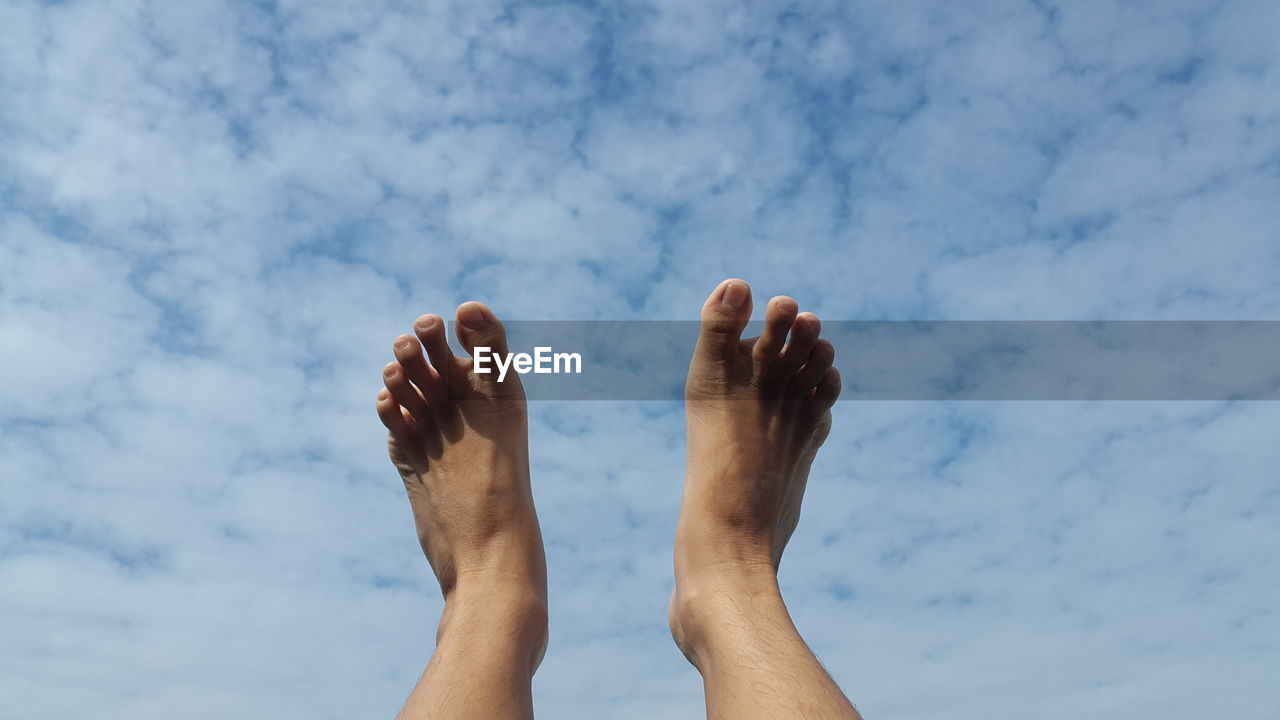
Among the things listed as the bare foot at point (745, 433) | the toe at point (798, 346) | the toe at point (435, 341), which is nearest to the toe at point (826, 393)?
the bare foot at point (745, 433)

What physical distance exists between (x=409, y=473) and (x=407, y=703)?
1070 mm

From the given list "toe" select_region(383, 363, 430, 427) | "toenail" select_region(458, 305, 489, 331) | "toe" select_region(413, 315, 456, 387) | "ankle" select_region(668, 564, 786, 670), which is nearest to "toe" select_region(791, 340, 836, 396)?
"ankle" select_region(668, 564, 786, 670)

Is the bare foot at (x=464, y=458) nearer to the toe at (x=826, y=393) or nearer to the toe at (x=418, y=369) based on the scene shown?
the toe at (x=418, y=369)

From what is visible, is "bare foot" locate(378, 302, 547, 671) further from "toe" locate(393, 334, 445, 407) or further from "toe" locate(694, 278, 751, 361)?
"toe" locate(694, 278, 751, 361)

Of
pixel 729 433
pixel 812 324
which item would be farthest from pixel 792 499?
pixel 812 324

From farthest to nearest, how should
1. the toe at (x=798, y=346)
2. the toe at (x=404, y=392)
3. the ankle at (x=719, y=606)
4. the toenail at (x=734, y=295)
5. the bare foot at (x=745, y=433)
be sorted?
1. the toe at (x=404, y=392)
2. the toe at (x=798, y=346)
3. the toenail at (x=734, y=295)
4. the bare foot at (x=745, y=433)
5. the ankle at (x=719, y=606)

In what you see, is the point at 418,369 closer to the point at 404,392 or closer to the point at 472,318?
the point at 404,392

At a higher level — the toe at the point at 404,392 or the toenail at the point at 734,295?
the toenail at the point at 734,295

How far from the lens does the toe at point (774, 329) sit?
8.06 ft

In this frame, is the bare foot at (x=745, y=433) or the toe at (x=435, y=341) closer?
the bare foot at (x=745, y=433)

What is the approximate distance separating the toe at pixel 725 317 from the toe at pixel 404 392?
3.01 ft

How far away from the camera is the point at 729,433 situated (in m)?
2.51

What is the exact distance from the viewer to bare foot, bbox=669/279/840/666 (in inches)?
90.1

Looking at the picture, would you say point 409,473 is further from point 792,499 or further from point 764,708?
point 764,708
